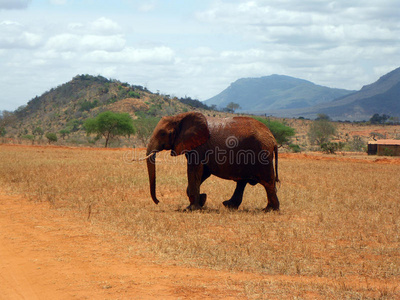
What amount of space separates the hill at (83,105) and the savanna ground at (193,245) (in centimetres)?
5595

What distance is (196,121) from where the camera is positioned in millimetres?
11805

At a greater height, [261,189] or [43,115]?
[43,115]

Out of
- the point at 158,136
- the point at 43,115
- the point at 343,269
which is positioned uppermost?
the point at 43,115

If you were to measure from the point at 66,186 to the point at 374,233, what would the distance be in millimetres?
9734

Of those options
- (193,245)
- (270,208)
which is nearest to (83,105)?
(270,208)

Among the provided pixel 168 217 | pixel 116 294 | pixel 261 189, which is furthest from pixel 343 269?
pixel 261 189

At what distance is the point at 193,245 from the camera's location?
313 inches

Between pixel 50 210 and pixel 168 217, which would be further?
pixel 50 210

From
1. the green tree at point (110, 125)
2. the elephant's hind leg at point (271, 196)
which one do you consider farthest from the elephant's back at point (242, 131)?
the green tree at point (110, 125)

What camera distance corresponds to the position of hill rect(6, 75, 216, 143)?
75500 millimetres

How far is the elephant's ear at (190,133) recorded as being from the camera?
11.7 meters

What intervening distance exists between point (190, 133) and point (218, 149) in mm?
835

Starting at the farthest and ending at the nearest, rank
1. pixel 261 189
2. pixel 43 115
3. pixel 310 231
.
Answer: pixel 43 115 < pixel 261 189 < pixel 310 231

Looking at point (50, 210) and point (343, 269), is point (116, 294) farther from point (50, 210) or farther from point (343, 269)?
point (50, 210)
